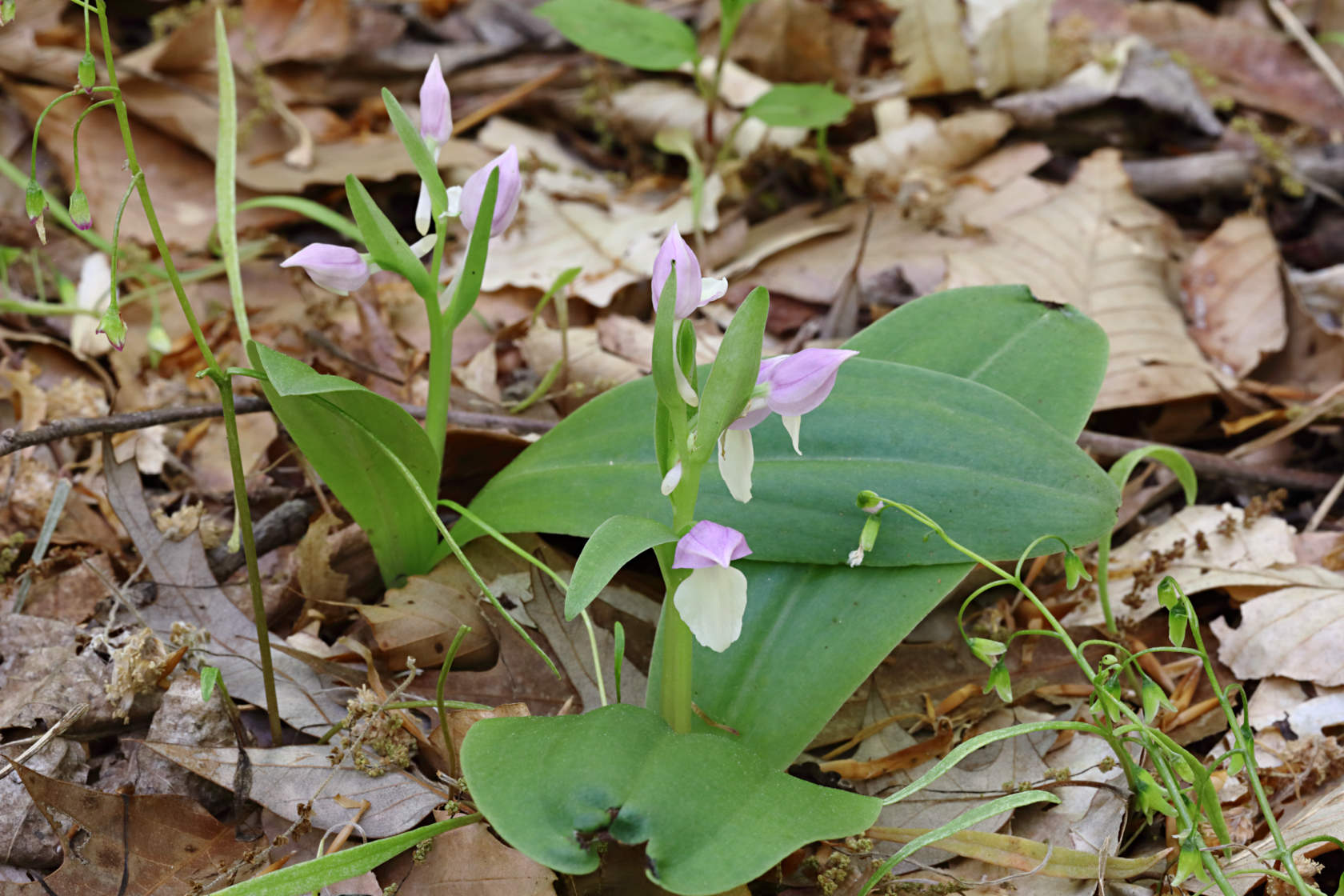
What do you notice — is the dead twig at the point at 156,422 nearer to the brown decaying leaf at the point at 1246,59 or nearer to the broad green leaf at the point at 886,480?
the broad green leaf at the point at 886,480

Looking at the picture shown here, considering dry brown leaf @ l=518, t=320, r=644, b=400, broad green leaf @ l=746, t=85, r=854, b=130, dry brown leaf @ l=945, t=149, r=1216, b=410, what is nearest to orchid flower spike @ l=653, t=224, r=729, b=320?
dry brown leaf @ l=518, t=320, r=644, b=400

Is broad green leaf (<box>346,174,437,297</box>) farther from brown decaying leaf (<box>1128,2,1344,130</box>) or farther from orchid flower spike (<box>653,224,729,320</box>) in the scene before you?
brown decaying leaf (<box>1128,2,1344,130</box>)

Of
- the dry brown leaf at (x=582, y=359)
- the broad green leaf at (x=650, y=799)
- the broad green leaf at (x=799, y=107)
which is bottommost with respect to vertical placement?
the dry brown leaf at (x=582, y=359)

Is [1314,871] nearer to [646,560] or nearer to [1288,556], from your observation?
[1288,556]

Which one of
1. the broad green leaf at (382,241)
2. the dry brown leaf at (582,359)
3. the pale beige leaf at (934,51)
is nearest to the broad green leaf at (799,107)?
the pale beige leaf at (934,51)

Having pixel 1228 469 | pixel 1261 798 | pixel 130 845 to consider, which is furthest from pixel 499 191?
pixel 1228 469
